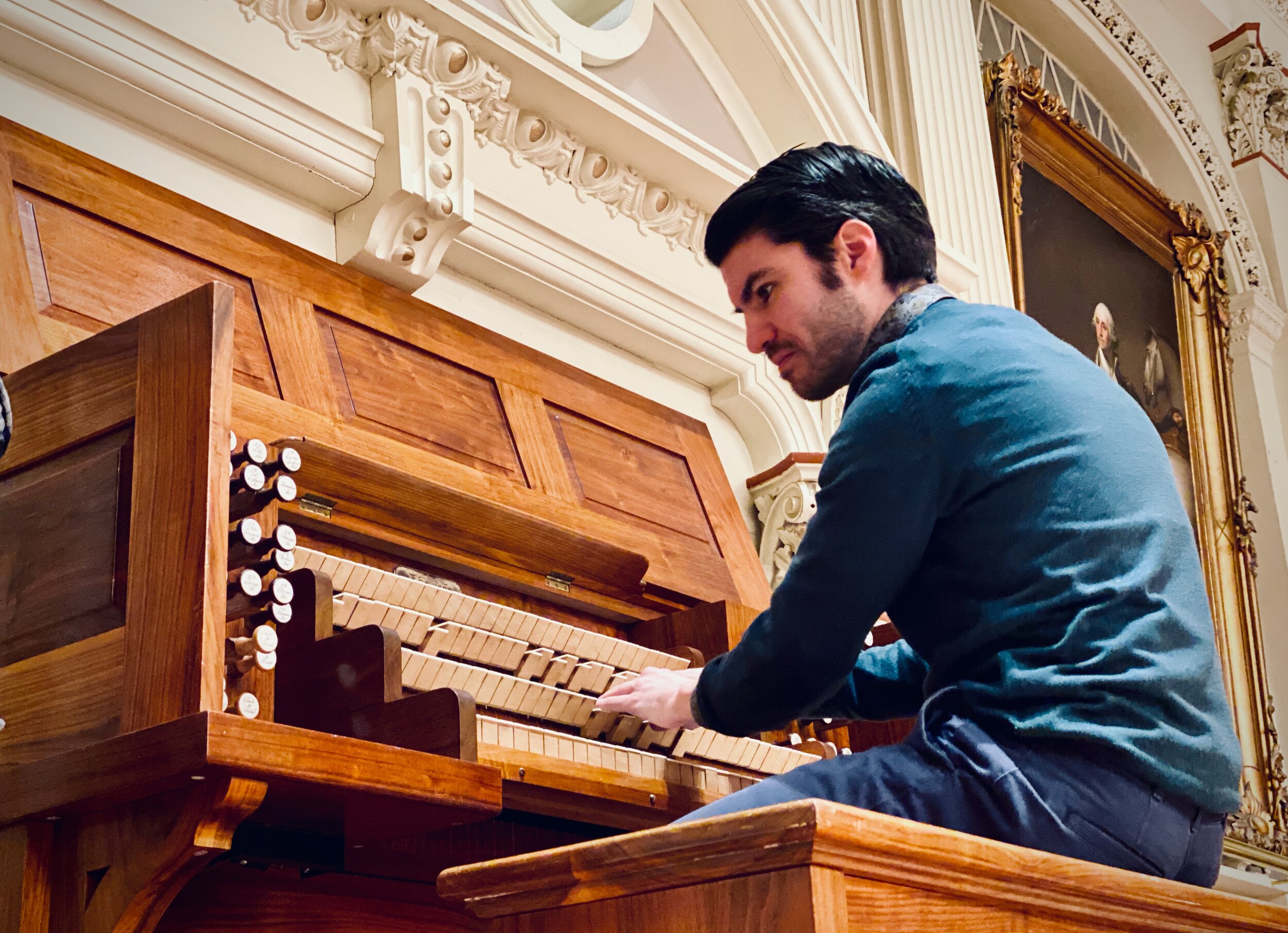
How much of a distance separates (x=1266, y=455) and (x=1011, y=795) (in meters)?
6.06

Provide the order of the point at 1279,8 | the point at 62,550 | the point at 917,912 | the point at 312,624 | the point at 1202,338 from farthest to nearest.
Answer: the point at 1279,8 → the point at 1202,338 → the point at 312,624 → the point at 62,550 → the point at 917,912

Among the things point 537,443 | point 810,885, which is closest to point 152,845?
point 810,885

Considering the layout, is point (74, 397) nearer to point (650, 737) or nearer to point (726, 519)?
point (650, 737)

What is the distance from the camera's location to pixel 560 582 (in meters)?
2.61

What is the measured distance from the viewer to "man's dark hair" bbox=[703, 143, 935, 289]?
2.01 metres

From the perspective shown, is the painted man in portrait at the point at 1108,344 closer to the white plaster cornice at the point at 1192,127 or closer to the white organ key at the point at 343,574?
the white plaster cornice at the point at 1192,127

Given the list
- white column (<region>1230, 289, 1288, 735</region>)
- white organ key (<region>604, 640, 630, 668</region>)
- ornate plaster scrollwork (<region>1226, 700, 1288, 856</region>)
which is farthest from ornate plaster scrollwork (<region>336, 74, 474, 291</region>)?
white column (<region>1230, 289, 1288, 735</region>)

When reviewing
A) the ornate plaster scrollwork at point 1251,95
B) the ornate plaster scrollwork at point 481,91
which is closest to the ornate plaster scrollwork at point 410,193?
the ornate plaster scrollwork at point 481,91

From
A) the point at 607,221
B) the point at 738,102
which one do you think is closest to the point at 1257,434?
the point at 738,102

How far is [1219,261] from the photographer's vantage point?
696 centimetres

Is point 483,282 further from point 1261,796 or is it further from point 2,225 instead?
Result: point 1261,796

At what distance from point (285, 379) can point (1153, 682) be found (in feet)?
5.01

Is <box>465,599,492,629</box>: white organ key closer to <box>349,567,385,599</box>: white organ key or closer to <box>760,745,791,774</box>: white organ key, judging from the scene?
<box>349,567,385,599</box>: white organ key

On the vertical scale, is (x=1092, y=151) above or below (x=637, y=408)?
above
